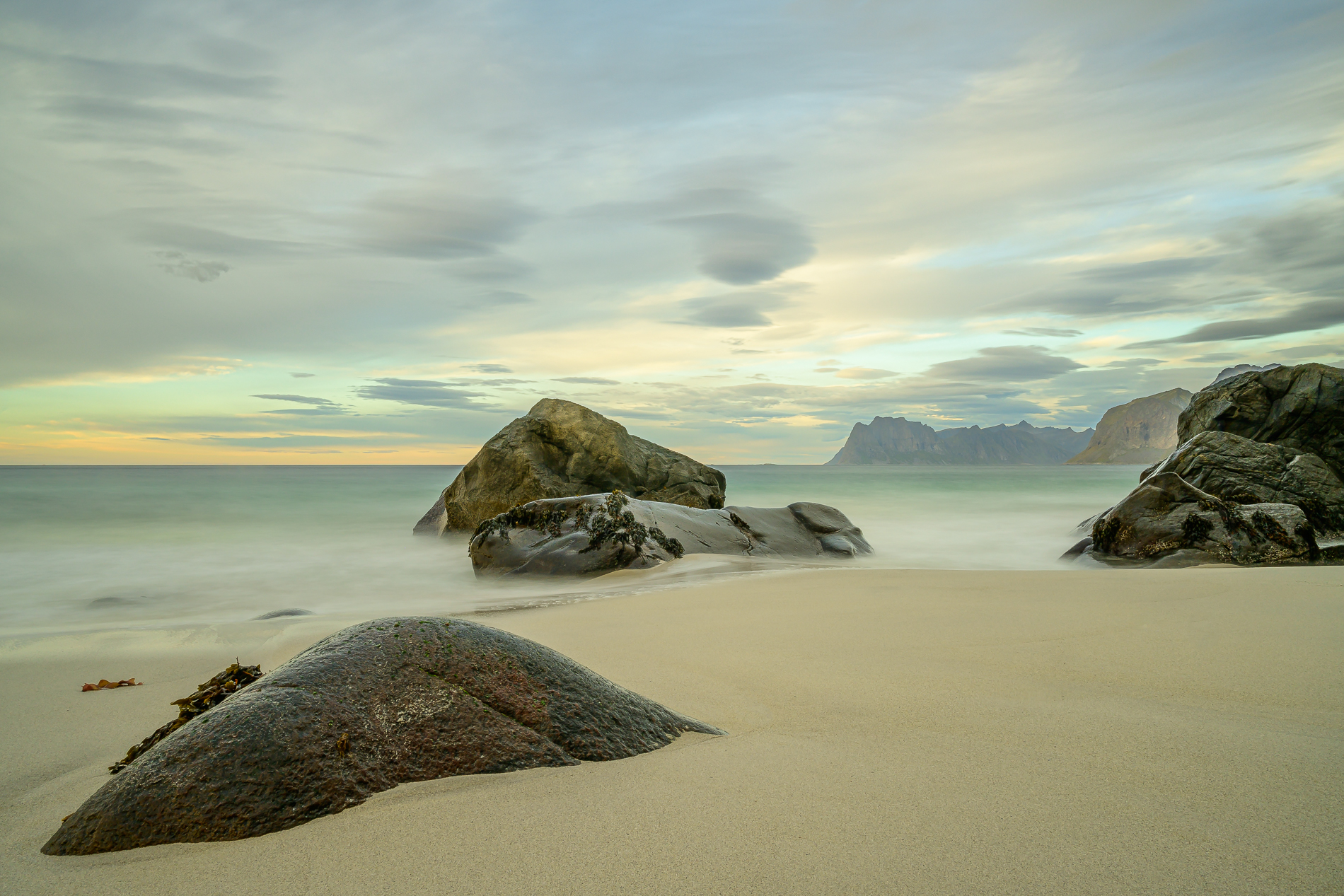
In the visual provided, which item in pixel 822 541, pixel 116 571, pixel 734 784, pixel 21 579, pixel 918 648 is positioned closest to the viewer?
pixel 734 784

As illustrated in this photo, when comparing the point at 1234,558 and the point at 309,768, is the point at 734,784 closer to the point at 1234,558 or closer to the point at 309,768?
the point at 309,768

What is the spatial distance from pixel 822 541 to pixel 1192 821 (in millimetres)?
7673

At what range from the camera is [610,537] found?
7027mm

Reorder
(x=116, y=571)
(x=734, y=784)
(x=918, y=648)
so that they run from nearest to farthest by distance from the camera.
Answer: (x=734, y=784) < (x=918, y=648) < (x=116, y=571)

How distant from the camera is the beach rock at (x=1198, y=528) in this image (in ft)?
21.9

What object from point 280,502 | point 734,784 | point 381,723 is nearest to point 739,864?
point 734,784

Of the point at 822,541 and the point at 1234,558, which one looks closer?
the point at 1234,558

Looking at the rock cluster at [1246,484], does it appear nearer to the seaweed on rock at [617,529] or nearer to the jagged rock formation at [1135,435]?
the seaweed on rock at [617,529]

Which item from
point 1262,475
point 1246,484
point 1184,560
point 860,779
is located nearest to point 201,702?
point 860,779

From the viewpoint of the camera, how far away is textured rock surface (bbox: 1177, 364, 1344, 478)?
9.98 meters

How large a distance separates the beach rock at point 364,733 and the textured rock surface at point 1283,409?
1096 cm

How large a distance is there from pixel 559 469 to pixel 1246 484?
923 centimetres

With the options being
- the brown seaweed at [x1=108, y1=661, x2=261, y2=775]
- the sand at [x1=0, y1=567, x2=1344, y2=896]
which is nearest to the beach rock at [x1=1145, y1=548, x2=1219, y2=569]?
the sand at [x1=0, y1=567, x2=1344, y2=896]

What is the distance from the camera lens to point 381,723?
183 centimetres
